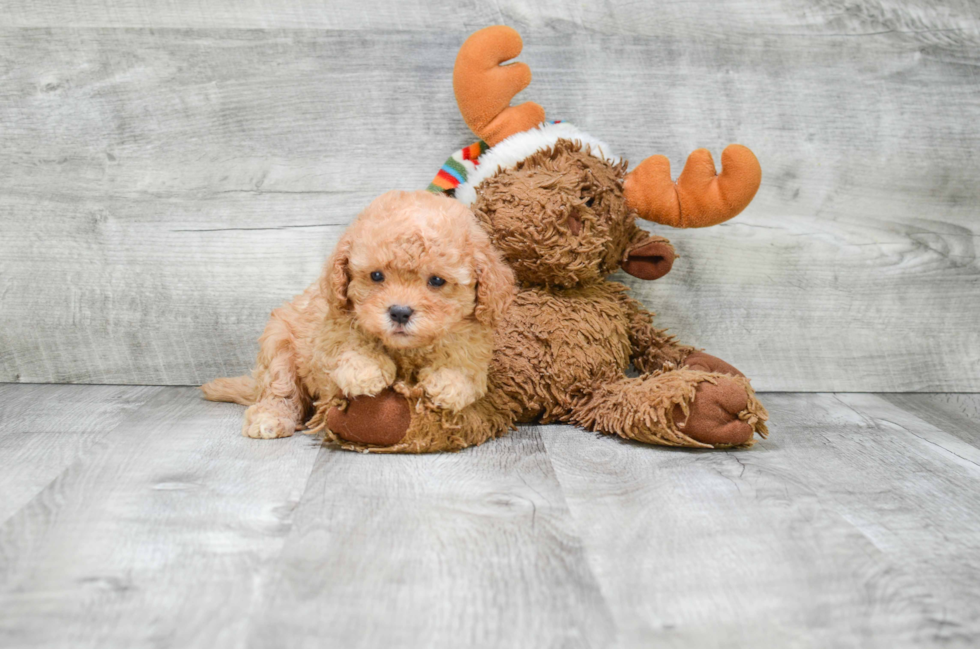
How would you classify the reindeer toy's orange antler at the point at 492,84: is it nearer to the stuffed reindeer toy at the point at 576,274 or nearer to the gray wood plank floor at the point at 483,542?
the stuffed reindeer toy at the point at 576,274

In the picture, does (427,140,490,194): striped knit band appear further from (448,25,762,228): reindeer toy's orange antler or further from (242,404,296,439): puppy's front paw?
(242,404,296,439): puppy's front paw

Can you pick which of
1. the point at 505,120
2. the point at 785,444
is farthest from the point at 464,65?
the point at 785,444

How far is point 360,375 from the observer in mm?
1276

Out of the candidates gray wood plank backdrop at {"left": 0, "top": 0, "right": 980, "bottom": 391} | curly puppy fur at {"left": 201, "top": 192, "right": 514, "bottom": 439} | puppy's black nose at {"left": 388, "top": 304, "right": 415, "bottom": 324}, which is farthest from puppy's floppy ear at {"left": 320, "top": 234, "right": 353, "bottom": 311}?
gray wood plank backdrop at {"left": 0, "top": 0, "right": 980, "bottom": 391}

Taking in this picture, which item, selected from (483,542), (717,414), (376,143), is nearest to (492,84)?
(376,143)

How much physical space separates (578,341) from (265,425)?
0.61 metres

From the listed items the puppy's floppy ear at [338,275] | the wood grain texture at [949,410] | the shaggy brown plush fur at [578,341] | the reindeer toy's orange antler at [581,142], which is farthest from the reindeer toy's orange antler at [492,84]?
the wood grain texture at [949,410]

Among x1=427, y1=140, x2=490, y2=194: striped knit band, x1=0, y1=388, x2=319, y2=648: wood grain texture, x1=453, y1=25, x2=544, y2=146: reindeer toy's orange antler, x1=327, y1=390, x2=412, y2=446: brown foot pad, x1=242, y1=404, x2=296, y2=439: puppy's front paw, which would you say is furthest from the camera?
x1=427, y1=140, x2=490, y2=194: striped knit band

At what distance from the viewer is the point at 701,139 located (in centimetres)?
185

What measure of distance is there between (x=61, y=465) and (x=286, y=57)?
1006 mm

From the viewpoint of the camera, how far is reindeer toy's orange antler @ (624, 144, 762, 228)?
149 cm

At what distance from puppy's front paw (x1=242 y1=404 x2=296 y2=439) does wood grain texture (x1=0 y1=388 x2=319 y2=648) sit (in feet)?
0.10

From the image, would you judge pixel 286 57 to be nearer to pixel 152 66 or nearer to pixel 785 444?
pixel 152 66

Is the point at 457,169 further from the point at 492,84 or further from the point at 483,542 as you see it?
the point at 483,542
